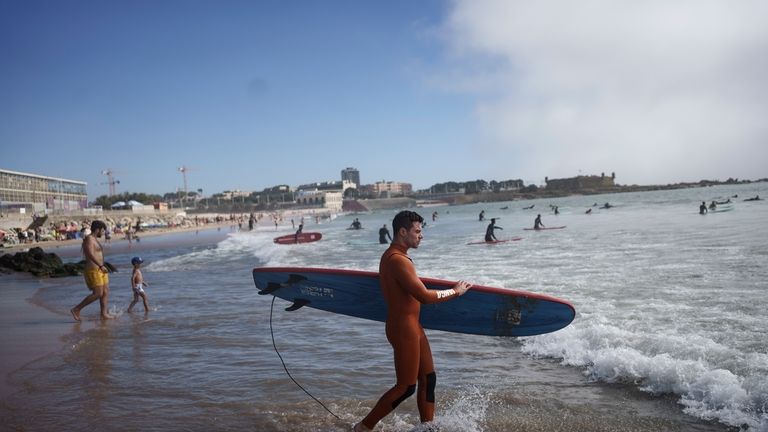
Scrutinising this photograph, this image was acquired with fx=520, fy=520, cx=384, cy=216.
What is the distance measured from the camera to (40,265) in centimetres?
1820

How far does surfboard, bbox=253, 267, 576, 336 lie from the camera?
14.3 ft

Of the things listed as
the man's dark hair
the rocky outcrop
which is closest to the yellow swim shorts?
the man's dark hair

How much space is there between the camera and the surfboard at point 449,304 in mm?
4359

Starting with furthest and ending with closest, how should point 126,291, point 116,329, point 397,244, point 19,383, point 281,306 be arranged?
point 126,291
point 281,306
point 116,329
point 19,383
point 397,244

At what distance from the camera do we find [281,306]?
32.3 ft

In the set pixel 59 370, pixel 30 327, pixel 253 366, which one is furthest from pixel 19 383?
pixel 30 327

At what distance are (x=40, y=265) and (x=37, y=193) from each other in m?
89.8

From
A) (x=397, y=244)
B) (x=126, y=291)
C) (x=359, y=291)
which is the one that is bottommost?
(x=126, y=291)

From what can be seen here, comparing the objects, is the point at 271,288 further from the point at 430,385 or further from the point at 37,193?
the point at 37,193

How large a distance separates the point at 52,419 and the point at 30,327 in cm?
498

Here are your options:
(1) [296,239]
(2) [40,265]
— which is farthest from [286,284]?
(1) [296,239]

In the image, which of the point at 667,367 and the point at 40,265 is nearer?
the point at 667,367

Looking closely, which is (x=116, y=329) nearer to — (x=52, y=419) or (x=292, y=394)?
(x=52, y=419)

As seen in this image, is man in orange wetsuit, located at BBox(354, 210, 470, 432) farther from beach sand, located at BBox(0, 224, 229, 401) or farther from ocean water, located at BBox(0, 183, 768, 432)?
beach sand, located at BBox(0, 224, 229, 401)
